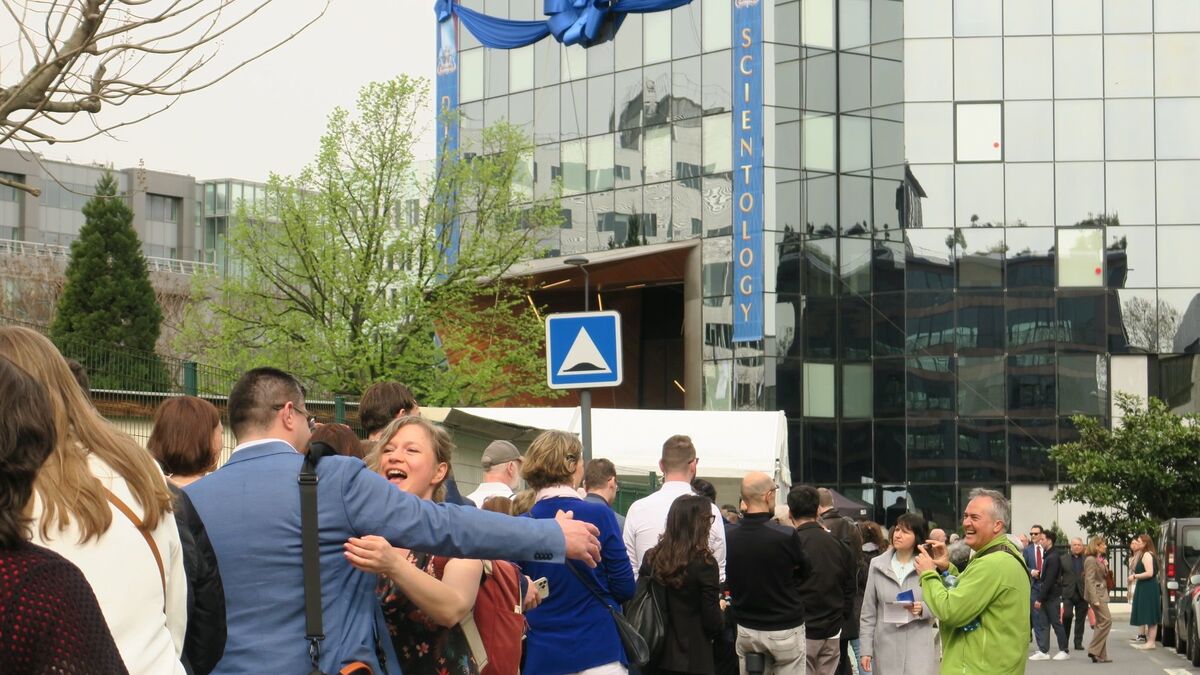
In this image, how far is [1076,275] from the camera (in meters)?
47.6

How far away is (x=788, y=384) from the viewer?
1869 inches

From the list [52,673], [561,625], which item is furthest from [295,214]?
[52,673]

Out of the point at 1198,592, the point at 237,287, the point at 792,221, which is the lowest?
the point at 1198,592

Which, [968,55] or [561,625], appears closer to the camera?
[561,625]

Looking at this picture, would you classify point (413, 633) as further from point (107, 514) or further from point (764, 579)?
point (764, 579)

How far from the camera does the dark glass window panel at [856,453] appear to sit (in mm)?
47719

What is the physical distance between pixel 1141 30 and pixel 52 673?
49.1 meters

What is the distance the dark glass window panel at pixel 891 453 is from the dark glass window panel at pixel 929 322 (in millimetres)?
2297

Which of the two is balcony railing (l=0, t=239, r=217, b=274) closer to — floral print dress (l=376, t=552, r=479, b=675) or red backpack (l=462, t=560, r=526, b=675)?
red backpack (l=462, t=560, r=526, b=675)

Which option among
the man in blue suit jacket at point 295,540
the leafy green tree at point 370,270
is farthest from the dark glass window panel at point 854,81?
the man in blue suit jacket at point 295,540

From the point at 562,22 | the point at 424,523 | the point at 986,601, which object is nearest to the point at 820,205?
the point at 562,22

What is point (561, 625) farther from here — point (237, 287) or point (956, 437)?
point (956, 437)

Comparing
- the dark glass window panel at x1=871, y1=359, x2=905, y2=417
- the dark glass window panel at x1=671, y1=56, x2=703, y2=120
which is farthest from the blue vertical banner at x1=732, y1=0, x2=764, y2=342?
the dark glass window panel at x1=871, y1=359, x2=905, y2=417

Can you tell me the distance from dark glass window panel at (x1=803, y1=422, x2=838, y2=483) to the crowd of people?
124ft
